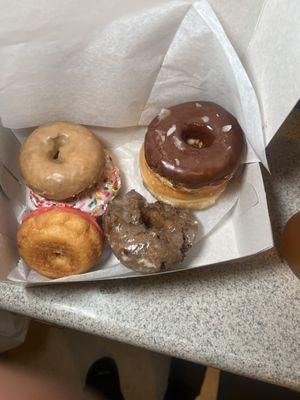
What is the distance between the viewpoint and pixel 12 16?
2.12 feet

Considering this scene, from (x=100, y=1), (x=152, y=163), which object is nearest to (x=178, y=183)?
(x=152, y=163)

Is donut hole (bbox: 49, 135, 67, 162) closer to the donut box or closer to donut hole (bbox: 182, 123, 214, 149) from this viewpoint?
the donut box

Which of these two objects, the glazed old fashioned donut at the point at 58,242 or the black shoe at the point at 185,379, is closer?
the glazed old fashioned donut at the point at 58,242

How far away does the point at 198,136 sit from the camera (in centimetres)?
82

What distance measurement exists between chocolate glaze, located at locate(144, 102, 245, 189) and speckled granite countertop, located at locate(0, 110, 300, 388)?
156mm

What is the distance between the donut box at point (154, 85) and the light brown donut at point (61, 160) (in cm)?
4

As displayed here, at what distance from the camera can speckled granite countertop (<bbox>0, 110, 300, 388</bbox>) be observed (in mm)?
706

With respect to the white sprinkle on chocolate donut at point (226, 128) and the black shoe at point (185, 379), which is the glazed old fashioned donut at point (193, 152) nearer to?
the white sprinkle on chocolate donut at point (226, 128)

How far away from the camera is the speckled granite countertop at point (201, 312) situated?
706 millimetres

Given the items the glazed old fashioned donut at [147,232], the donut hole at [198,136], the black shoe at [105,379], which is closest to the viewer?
the glazed old fashioned donut at [147,232]

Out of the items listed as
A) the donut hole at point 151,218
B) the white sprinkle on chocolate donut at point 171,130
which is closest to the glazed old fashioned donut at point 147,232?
the donut hole at point 151,218

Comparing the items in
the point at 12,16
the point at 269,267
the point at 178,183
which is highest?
the point at 12,16

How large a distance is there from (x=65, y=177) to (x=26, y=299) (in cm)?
20

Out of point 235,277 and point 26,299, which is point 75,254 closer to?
point 26,299
